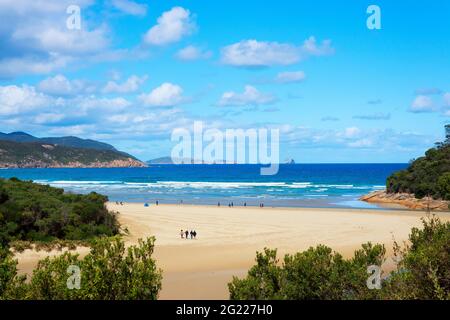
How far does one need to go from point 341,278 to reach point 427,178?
6810 centimetres

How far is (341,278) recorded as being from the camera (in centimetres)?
1377

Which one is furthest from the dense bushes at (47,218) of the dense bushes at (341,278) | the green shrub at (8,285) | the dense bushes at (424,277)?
the dense bushes at (424,277)

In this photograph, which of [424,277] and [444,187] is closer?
[424,277]

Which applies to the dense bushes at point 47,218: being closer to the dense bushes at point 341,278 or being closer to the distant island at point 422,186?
the dense bushes at point 341,278

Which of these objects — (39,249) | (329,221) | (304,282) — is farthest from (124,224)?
(304,282)

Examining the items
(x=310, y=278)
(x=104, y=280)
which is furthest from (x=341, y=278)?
(x=104, y=280)

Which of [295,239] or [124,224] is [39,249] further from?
[295,239]

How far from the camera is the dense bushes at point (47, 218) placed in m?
31.0

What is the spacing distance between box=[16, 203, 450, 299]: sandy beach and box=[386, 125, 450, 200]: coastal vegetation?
11.3 m

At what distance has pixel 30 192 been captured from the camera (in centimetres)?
3844

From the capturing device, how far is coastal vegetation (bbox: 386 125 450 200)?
225 feet

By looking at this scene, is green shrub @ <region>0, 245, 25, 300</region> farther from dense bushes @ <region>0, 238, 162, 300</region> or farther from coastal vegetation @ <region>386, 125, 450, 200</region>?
coastal vegetation @ <region>386, 125, 450, 200</region>

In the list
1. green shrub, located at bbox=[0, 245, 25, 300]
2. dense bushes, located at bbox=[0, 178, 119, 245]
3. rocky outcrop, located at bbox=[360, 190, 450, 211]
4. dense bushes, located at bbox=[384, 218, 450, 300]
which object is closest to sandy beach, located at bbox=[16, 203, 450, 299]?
dense bushes, located at bbox=[0, 178, 119, 245]

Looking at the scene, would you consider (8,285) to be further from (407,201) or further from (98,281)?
(407,201)
